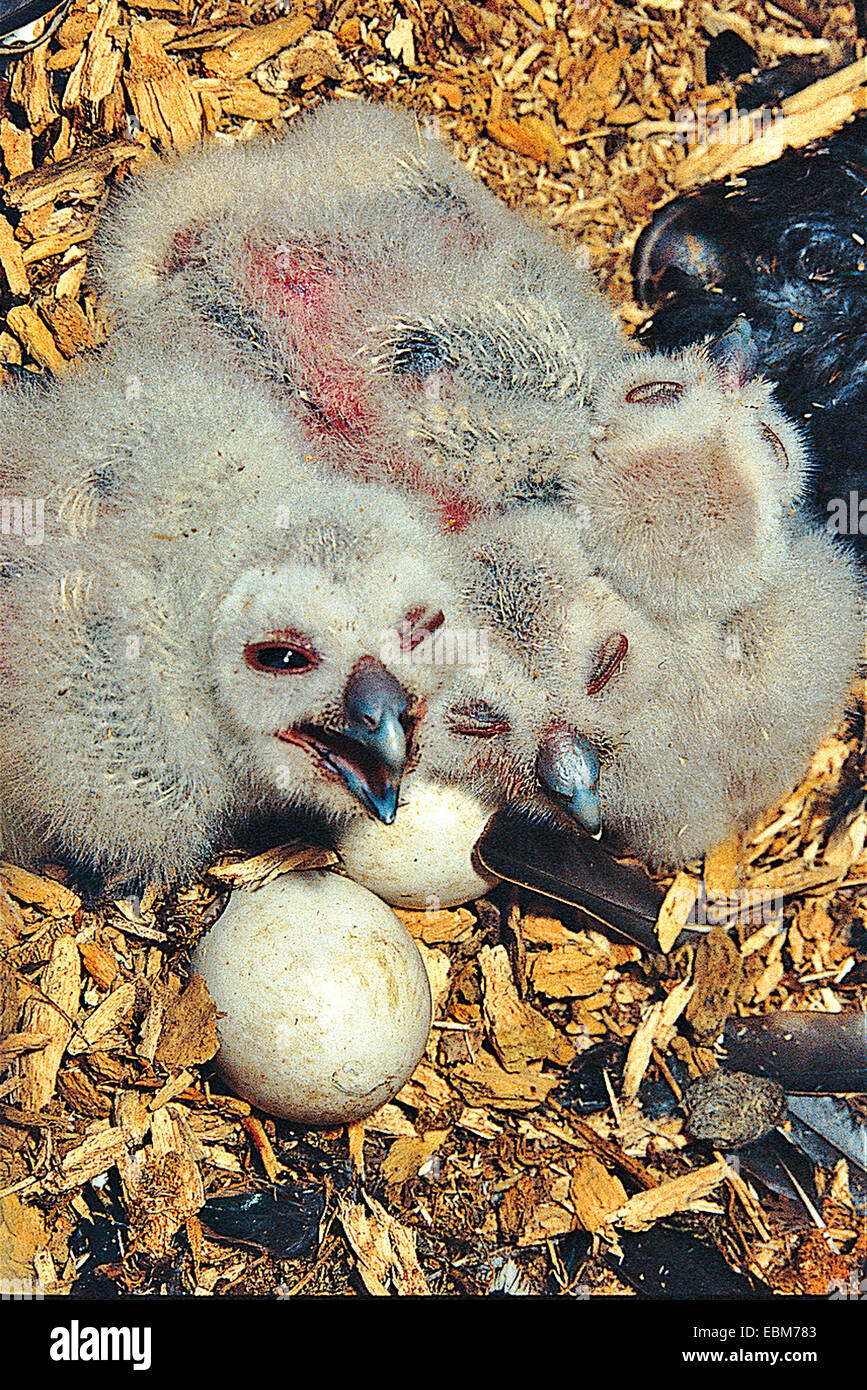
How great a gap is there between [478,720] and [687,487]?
513 millimetres

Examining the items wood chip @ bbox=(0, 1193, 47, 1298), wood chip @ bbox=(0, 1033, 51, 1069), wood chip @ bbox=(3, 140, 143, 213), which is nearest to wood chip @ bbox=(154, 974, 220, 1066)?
wood chip @ bbox=(0, 1033, 51, 1069)

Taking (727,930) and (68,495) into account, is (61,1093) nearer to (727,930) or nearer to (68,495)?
(68,495)

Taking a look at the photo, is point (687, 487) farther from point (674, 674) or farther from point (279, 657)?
point (279, 657)

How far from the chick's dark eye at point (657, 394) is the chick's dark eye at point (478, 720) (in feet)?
1.95

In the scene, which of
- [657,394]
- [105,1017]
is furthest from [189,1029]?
[657,394]

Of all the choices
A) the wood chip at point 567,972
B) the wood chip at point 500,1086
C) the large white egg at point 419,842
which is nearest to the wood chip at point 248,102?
the large white egg at point 419,842

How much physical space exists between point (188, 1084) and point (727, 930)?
3.51ft

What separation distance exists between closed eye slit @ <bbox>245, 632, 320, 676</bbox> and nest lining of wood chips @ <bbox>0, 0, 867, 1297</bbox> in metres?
0.52

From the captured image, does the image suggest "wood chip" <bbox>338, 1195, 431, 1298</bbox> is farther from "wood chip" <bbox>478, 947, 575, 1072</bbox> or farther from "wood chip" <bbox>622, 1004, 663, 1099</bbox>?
"wood chip" <bbox>622, 1004, 663, 1099</bbox>

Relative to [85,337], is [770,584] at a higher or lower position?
lower

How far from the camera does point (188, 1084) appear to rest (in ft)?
6.45

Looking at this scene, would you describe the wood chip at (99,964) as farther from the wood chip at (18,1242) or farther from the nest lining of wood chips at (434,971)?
the wood chip at (18,1242)

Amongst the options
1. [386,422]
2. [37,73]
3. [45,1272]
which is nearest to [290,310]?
[386,422]

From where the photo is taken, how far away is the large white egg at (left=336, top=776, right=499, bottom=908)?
1.97 metres
